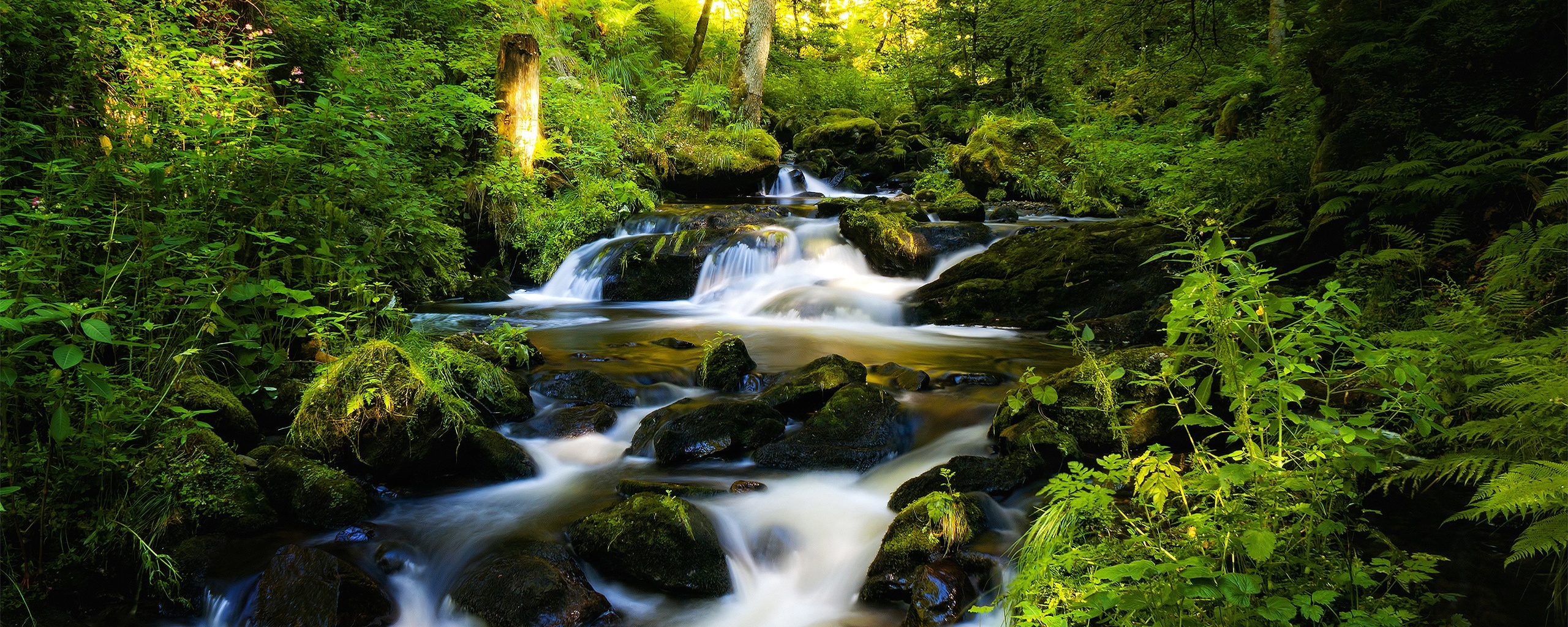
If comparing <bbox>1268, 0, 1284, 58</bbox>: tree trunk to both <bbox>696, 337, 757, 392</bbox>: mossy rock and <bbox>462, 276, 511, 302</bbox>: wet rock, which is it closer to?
<bbox>696, 337, 757, 392</bbox>: mossy rock

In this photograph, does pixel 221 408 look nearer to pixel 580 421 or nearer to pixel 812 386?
pixel 580 421

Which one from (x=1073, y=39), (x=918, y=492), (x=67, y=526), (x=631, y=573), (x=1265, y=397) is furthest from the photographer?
(x=1073, y=39)

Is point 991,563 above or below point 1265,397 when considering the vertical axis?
below

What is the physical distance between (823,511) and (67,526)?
11.6ft

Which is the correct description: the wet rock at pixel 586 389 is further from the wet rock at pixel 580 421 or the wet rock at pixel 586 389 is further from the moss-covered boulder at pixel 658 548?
the moss-covered boulder at pixel 658 548

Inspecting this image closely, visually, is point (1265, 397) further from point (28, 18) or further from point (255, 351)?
point (28, 18)

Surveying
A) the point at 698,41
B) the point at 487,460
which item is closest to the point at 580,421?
the point at 487,460

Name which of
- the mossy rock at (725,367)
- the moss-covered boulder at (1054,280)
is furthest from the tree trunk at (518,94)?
the moss-covered boulder at (1054,280)

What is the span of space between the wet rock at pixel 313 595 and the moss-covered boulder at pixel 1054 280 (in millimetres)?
6713

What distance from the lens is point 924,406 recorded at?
5781 mm

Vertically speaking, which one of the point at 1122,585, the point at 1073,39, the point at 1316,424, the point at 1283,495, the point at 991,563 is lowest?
the point at 991,563

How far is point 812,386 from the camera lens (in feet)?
18.7

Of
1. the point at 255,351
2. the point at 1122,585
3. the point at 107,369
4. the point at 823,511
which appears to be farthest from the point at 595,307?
the point at 1122,585

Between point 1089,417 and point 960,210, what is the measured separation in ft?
25.3
